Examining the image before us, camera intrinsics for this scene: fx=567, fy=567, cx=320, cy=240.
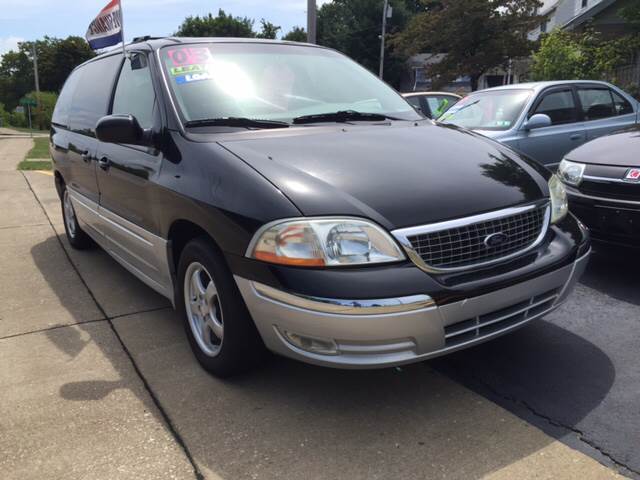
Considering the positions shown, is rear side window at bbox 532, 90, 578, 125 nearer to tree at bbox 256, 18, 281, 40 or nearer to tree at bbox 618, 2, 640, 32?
tree at bbox 618, 2, 640, 32

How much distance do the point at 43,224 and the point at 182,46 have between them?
4192 mm

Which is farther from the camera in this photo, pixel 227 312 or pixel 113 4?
pixel 113 4

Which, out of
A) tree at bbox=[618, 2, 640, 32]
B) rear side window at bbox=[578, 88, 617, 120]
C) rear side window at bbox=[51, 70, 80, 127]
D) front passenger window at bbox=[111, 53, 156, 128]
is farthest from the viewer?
tree at bbox=[618, 2, 640, 32]

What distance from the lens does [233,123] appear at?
3.09 meters

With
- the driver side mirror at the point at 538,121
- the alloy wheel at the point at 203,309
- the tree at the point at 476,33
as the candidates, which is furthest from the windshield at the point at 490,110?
the tree at the point at 476,33

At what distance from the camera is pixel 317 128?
10.4 ft

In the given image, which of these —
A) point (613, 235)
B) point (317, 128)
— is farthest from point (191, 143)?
point (613, 235)

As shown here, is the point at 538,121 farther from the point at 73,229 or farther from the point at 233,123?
the point at 73,229

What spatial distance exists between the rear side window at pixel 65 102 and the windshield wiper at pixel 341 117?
2.84 m

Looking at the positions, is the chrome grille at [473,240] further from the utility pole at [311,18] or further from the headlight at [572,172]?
the utility pole at [311,18]

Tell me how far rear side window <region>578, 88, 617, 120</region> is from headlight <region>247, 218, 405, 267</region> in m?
6.06

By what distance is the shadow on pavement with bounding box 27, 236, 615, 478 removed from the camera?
2.29m

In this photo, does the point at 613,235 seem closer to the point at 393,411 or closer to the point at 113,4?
the point at 393,411

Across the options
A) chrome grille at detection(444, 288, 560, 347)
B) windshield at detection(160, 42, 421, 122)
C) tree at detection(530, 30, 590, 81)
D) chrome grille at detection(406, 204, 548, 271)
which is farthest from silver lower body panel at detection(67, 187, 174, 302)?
tree at detection(530, 30, 590, 81)
